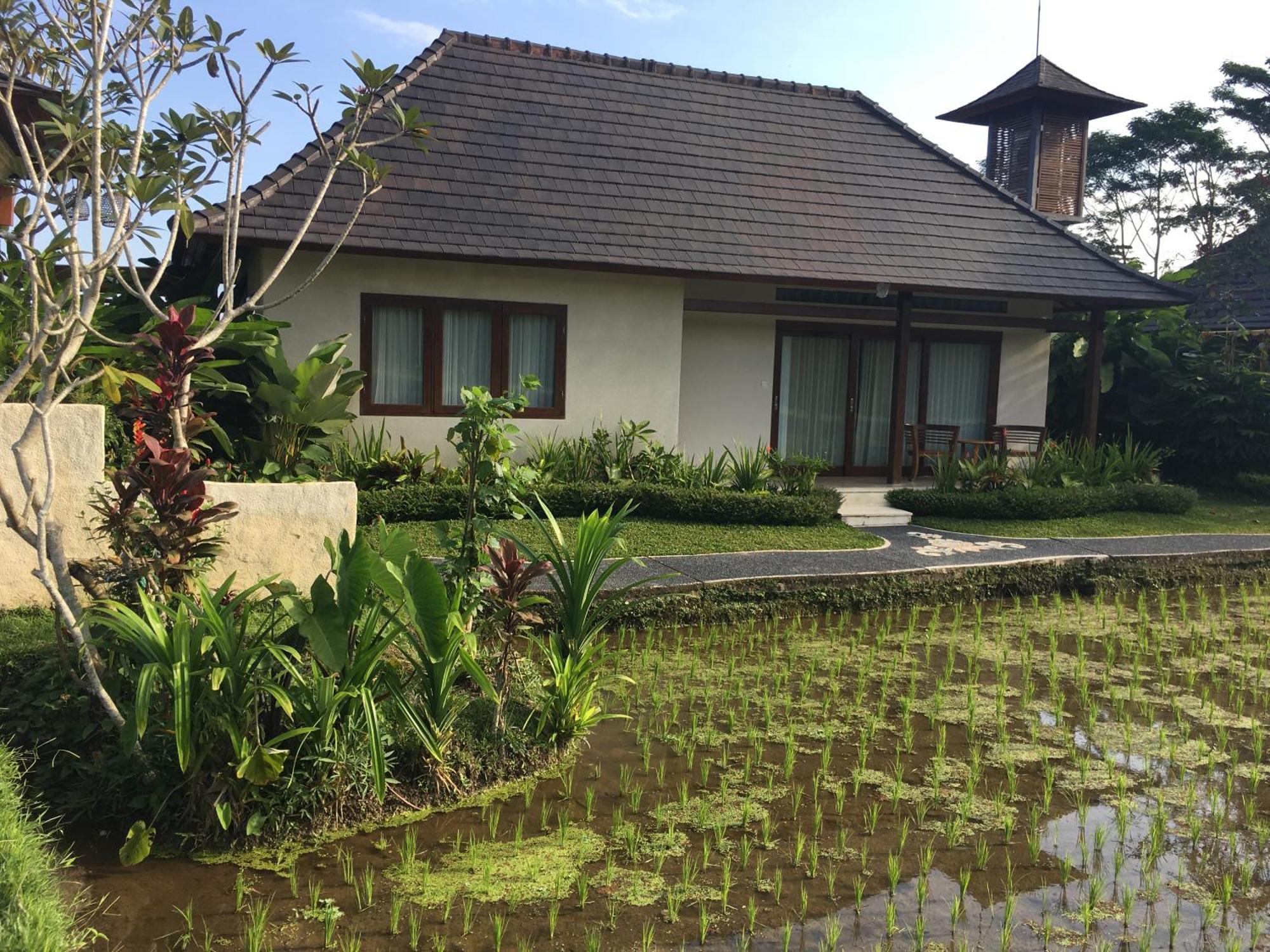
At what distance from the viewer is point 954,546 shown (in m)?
10.8

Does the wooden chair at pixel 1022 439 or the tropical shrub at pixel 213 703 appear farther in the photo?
the wooden chair at pixel 1022 439

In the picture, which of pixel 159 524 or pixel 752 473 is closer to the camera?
pixel 159 524

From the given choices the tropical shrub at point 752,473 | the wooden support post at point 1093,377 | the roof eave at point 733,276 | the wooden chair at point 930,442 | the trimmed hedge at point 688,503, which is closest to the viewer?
the trimmed hedge at point 688,503

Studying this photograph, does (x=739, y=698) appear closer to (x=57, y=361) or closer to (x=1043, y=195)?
(x=57, y=361)

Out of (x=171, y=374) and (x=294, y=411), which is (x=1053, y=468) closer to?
(x=294, y=411)

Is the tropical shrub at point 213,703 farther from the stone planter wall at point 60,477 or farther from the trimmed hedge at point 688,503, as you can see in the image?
the trimmed hedge at point 688,503

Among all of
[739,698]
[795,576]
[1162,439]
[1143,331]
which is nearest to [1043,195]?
[1143,331]

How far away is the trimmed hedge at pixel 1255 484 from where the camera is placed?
1551 cm

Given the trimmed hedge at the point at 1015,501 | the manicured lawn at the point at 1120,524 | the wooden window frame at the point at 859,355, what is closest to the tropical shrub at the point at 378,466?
the wooden window frame at the point at 859,355

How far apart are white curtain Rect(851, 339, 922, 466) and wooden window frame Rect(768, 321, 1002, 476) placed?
7 centimetres

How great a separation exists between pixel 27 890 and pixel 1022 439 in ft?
44.4

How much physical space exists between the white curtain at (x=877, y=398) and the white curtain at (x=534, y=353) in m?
4.78

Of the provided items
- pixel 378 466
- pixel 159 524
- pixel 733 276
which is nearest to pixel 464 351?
pixel 378 466

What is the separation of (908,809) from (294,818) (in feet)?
9.10
